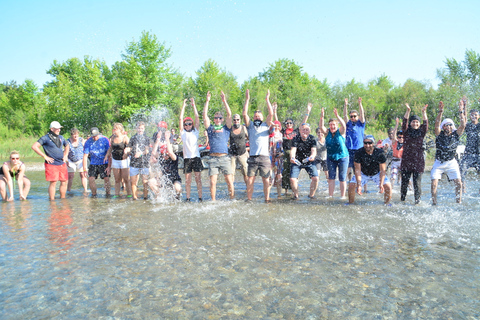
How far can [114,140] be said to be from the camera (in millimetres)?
9484

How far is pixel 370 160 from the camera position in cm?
818

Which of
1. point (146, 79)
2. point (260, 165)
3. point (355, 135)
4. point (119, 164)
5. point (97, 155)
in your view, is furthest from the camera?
point (146, 79)

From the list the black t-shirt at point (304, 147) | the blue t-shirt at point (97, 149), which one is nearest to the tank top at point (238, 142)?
the black t-shirt at point (304, 147)

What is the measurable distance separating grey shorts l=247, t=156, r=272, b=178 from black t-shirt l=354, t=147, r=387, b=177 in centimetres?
203

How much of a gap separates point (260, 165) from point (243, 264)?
421 centimetres

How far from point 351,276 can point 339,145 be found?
5.01m

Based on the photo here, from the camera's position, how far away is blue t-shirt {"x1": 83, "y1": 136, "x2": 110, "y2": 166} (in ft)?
32.6

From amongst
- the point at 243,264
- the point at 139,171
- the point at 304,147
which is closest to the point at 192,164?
the point at 139,171

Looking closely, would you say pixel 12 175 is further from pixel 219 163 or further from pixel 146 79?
pixel 146 79

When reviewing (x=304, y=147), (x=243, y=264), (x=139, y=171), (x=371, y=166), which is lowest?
(x=243, y=264)

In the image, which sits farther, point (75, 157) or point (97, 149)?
point (75, 157)

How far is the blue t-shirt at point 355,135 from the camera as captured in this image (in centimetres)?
928

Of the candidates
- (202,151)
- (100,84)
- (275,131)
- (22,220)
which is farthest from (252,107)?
(22,220)

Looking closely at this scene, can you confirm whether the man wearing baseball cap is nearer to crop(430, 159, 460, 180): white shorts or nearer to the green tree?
crop(430, 159, 460, 180): white shorts
